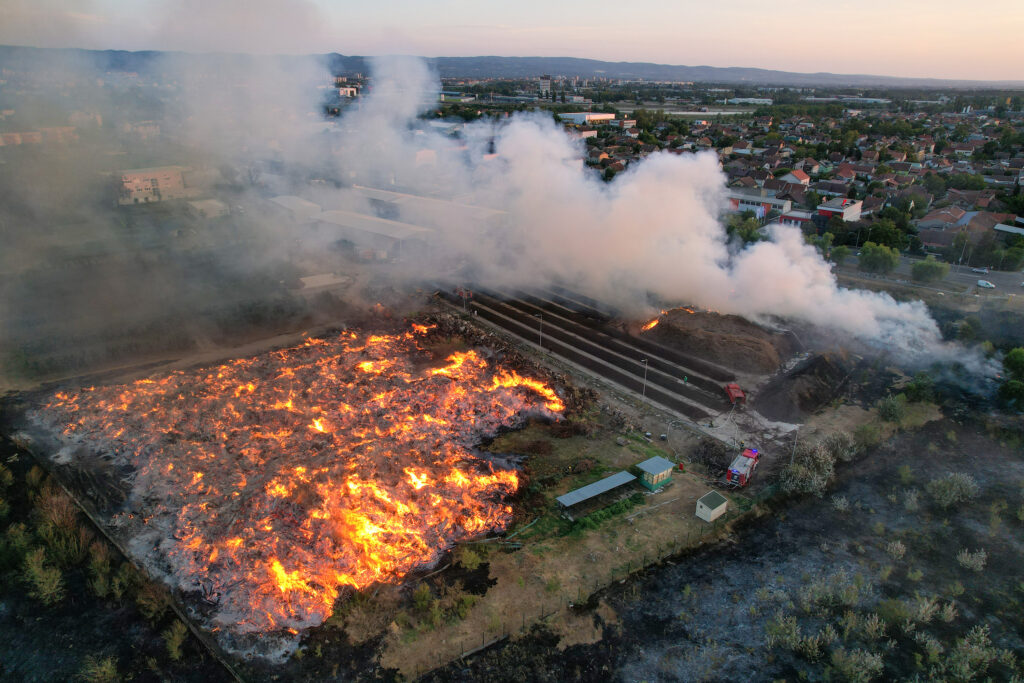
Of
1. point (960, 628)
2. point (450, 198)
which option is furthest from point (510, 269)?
point (960, 628)

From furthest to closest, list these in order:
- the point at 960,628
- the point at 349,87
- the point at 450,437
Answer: the point at 349,87 → the point at 450,437 → the point at 960,628

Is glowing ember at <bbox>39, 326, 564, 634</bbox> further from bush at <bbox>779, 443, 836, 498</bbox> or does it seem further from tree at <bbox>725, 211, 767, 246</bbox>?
tree at <bbox>725, 211, 767, 246</bbox>

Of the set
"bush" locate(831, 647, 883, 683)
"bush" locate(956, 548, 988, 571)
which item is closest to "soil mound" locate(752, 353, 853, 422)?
"bush" locate(956, 548, 988, 571)

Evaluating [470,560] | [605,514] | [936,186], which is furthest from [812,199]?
[470,560]

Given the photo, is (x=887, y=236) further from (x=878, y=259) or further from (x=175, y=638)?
(x=175, y=638)

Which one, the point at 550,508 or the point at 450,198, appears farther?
the point at 450,198

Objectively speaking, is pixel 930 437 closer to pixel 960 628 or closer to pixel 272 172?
pixel 960 628

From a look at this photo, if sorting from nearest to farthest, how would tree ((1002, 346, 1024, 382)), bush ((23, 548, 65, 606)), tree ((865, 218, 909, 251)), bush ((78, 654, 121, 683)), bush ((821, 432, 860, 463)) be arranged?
1. bush ((78, 654, 121, 683))
2. bush ((23, 548, 65, 606))
3. bush ((821, 432, 860, 463))
4. tree ((1002, 346, 1024, 382))
5. tree ((865, 218, 909, 251))
